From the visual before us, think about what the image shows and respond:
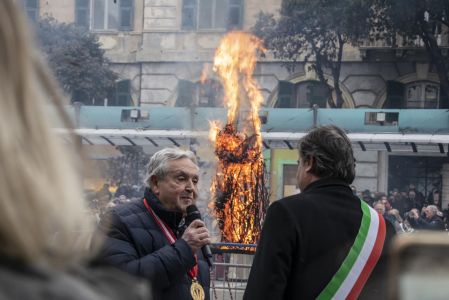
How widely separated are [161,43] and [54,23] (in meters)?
3.04

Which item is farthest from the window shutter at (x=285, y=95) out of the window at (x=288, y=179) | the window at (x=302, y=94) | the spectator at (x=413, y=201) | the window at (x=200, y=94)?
the spectator at (x=413, y=201)

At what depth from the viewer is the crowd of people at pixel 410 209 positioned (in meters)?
12.9

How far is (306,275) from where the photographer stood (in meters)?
3.21

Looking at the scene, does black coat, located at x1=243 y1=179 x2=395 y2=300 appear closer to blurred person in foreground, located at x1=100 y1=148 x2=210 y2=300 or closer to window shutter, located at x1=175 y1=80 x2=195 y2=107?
blurred person in foreground, located at x1=100 y1=148 x2=210 y2=300

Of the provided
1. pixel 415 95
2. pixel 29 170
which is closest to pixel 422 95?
pixel 415 95

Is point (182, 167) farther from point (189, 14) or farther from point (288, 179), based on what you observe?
point (189, 14)

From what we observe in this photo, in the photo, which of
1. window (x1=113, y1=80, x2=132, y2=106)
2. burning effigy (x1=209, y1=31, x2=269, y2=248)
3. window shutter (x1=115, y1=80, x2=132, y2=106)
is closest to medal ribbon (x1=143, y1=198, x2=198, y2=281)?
burning effigy (x1=209, y1=31, x2=269, y2=248)

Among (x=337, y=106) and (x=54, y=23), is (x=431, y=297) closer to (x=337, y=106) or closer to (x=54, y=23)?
(x=337, y=106)

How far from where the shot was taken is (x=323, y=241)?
3238mm

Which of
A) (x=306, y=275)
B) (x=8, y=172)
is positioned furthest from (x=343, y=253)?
(x=8, y=172)

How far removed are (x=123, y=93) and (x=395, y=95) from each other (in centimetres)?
A: 743

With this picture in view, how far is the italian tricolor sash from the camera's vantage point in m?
3.23

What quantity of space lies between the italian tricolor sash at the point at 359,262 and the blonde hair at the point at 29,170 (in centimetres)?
232

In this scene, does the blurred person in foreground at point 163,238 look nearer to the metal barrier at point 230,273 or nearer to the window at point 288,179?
the metal barrier at point 230,273
